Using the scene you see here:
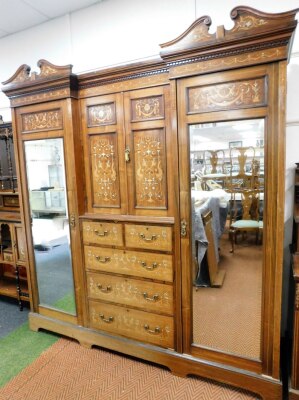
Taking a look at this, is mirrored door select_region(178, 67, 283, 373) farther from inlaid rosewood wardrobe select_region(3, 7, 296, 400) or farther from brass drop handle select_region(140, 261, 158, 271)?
brass drop handle select_region(140, 261, 158, 271)

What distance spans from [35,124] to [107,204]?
0.87 meters

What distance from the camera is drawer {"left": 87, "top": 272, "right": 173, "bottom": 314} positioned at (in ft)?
6.23

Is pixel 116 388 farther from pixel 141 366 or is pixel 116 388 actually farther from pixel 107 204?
pixel 107 204

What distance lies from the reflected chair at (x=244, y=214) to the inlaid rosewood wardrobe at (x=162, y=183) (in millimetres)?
23

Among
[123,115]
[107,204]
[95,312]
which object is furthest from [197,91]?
[95,312]

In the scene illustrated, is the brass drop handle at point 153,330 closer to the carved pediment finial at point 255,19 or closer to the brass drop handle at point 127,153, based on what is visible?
the brass drop handle at point 127,153

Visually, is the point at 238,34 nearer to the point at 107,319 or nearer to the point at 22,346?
the point at 107,319

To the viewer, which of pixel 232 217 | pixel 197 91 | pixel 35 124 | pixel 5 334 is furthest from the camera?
pixel 5 334

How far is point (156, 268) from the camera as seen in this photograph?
1.89 meters

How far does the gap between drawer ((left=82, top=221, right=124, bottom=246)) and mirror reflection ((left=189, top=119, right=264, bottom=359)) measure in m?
0.55

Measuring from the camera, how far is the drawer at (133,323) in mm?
1928

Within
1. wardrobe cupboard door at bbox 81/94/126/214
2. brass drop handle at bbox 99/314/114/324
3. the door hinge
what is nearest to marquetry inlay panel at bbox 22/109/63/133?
wardrobe cupboard door at bbox 81/94/126/214

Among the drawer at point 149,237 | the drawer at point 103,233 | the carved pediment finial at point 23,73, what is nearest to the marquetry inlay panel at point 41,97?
the carved pediment finial at point 23,73

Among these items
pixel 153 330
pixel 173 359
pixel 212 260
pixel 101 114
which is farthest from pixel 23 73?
pixel 173 359
